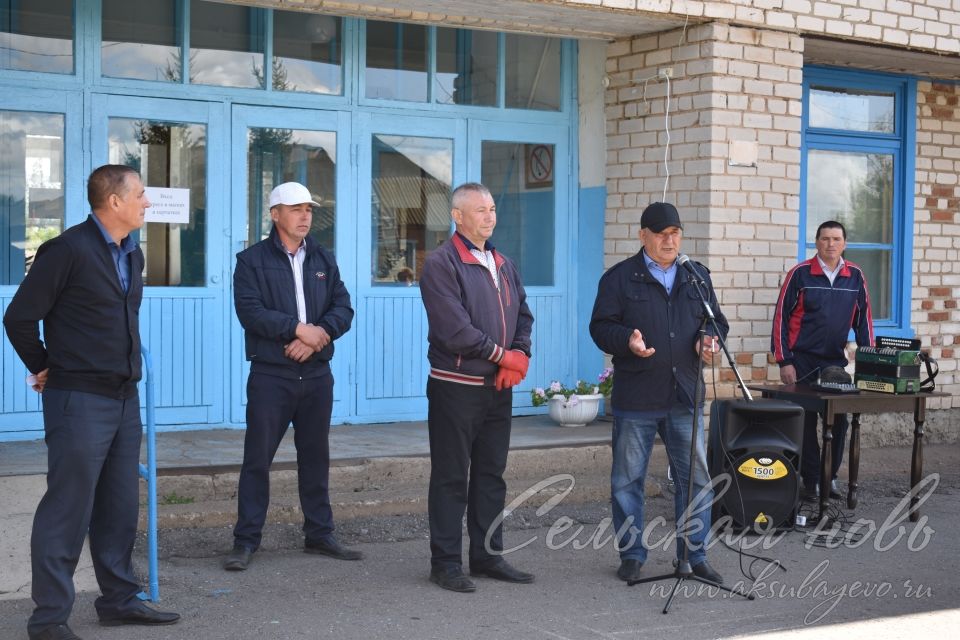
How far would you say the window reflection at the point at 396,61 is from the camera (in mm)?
8859

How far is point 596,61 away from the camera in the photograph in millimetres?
9375

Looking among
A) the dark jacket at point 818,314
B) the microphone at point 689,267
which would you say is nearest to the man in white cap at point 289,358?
the microphone at point 689,267

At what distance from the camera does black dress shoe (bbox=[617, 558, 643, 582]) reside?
236 inches

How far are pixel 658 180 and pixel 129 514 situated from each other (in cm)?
511

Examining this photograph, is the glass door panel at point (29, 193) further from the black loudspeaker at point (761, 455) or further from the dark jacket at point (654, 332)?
the black loudspeaker at point (761, 455)

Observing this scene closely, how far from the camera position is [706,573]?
5.92 metres

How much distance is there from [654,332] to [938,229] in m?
5.71

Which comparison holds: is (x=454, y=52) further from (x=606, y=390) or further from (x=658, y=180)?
(x=606, y=390)

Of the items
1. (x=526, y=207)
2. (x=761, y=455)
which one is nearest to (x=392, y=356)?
(x=526, y=207)

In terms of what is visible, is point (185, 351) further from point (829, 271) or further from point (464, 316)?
point (829, 271)

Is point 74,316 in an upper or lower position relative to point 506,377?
upper

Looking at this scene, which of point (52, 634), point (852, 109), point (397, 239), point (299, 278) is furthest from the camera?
point (852, 109)

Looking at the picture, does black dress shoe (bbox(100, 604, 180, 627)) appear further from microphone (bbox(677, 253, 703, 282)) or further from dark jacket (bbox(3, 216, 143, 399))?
microphone (bbox(677, 253, 703, 282))

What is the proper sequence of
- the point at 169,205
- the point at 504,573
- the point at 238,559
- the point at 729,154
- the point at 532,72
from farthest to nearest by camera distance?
the point at 532,72 < the point at 729,154 < the point at 169,205 < the point at 238,559 < the point at 504,573
